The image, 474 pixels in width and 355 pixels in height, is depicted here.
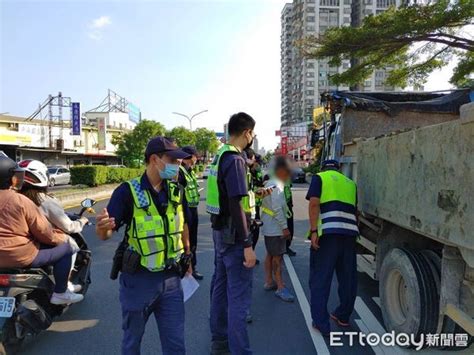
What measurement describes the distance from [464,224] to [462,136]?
506 millimetres

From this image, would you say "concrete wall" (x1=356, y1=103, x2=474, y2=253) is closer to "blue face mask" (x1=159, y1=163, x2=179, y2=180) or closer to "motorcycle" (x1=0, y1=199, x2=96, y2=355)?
"blue face mask" (x1=159, y1=163, x2=179, y2=180)

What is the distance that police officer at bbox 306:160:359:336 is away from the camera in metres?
3.67

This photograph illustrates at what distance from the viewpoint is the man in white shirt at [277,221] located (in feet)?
15.7

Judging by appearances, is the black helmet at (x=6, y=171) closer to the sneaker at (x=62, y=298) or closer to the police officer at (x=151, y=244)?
the sneaker at (x=62, y=298)

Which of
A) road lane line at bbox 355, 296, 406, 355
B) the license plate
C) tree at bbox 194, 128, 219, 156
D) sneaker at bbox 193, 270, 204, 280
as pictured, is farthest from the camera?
tree at bbox 194, 128, 219, 156

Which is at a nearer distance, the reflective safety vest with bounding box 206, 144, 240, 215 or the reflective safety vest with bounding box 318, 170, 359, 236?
the reflective safety vest with bounding box 206, 144, 240, 215

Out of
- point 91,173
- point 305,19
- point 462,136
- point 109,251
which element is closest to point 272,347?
point 462,136

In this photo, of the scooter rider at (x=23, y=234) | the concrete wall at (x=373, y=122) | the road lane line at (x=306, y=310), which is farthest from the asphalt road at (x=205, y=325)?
the concrete wall at (x=373, y=122)

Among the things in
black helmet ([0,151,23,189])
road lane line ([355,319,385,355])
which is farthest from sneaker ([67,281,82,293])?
road lane line ([355,319,385,355])

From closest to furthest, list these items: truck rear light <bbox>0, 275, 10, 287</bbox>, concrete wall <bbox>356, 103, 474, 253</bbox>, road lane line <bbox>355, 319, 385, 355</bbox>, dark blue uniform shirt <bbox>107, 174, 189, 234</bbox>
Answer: concrete wall <bbox>356, 103, 474, 253</bbox>
dark blue uniform shirt <bbox>107, 174, 189, 234</bbox>
truck rear light <bbox>0, 275, 10, 287</bbox>
road lane line <bbox>355, 319, 385, 355</bbox>

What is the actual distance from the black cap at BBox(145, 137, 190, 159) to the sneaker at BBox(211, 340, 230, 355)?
1746mm

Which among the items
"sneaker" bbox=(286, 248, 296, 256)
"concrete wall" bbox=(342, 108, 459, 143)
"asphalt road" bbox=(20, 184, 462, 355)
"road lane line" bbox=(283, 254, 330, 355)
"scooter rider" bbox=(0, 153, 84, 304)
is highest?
"concrete wall" bbox=(342, 108, 459, 143)

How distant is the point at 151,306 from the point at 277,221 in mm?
2494

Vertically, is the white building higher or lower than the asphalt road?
higher
